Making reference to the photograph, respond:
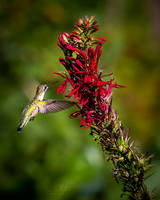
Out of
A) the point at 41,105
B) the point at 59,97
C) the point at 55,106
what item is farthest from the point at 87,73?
the point at 59,97

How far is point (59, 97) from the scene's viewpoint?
328 cm

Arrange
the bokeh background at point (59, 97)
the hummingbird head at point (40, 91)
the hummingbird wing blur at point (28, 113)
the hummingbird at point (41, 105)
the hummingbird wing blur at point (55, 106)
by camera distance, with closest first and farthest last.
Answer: the hummingbird wing blur at point (55, 106)
the hummingbird at point (41, 105)
the hummingbird head at point (40, 91)
the hummingbird wing blur at point (28, 113)
the bokeh background at point (59, 97)

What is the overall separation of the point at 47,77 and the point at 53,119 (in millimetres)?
572

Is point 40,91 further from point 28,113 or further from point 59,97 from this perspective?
point 59,97

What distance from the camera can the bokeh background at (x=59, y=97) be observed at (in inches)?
102

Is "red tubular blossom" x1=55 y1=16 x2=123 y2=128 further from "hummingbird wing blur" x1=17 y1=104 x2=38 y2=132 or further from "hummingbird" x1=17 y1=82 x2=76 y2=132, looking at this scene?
"hummingbird wing blur" x1=17 y1=104 x2=38 y2=132

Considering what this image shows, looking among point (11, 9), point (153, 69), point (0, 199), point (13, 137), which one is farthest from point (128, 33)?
point (0, 199)

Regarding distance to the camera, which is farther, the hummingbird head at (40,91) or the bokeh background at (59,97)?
the bokeh background at (59,97)

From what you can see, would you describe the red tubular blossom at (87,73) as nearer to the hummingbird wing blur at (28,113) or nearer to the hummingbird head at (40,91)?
the hummingbird head at (40,91)

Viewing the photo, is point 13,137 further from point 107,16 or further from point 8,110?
point 107,16

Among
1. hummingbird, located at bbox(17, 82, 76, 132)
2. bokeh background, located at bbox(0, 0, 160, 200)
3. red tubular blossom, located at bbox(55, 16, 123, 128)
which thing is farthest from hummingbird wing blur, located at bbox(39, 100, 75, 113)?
bokeh background, located at bbox(0, 0, 160, 200)

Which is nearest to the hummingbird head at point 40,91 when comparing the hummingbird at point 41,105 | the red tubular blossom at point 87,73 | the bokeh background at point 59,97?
the hummingbird at point 41,105

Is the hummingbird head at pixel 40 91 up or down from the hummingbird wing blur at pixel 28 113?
up

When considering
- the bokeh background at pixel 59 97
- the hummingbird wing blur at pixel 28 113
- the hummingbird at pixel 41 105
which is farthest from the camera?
the bokeh background at pixel 59 97
